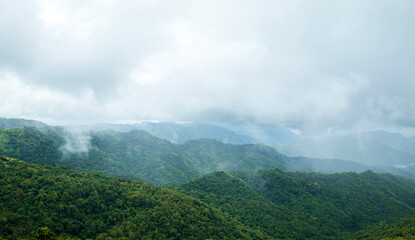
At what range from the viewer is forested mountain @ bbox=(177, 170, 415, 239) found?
113 m

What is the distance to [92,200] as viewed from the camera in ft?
233

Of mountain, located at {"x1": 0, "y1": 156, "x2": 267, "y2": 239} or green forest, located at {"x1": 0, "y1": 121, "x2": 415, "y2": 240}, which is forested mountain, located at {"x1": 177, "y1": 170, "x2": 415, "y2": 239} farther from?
mountain, located at {"x1": 0, "y1": 156, "x2": 267, "y2": 239}

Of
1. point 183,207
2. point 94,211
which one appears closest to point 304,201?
point 183,207

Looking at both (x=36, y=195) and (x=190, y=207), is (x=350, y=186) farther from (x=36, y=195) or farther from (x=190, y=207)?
(x=36, y=195)

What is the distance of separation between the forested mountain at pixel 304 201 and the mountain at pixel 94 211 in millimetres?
29576

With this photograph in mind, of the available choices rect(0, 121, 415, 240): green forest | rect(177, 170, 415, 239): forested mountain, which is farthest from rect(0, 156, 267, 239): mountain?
rect(177, 170, 415, 239): forested mountain

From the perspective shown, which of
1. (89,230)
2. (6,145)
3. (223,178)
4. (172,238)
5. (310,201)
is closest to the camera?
(89,230)

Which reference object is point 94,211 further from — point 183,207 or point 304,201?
point 304,201

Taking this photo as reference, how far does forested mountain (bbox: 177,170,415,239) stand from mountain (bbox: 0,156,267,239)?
97.0 ft

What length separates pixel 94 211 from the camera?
69062mm

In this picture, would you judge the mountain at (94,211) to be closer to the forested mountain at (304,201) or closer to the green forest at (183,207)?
the green forest at (183,207)

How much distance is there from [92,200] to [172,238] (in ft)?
106

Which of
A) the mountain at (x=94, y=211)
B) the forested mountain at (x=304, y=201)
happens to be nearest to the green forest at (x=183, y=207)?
the mountain at (x=94, y=211)

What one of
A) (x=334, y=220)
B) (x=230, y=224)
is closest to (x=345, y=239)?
(x=334, y=220)
